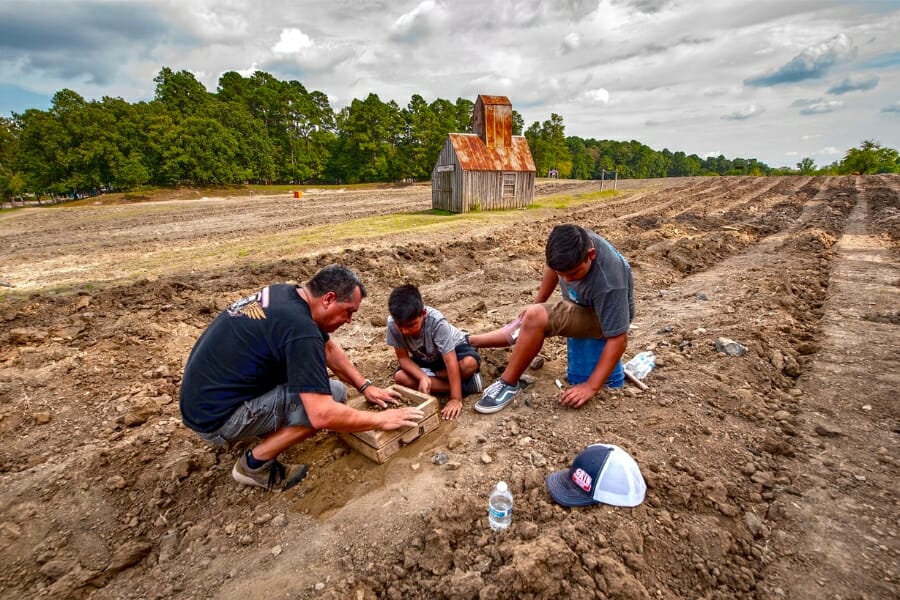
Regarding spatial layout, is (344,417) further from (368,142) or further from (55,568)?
(368,142)

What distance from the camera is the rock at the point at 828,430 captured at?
319 centimetres

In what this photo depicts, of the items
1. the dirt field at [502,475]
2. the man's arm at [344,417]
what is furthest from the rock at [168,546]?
the man's arm at [344,417]

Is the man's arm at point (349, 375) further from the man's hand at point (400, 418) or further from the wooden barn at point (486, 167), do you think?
the wooden barn at point (486, 167)

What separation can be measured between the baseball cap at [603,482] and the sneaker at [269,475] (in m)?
1.87

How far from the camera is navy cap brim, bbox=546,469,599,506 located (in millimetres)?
2528

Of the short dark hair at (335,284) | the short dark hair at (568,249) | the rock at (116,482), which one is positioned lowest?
the rock at (116,482)

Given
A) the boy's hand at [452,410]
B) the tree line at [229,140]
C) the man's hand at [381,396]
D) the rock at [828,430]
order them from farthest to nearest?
1. the tree line at [229,140]
2. the boy's hand at [452,410]
3. the man's hand at [381,396]
4. the rock at [828,430]

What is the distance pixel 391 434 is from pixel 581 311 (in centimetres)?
185

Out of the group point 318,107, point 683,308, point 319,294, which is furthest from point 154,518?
point 318,107

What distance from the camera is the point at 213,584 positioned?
7.84 ft

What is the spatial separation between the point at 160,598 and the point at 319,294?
1.95 meters

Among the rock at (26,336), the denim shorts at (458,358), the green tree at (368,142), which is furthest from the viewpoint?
the green tree at (368,142)

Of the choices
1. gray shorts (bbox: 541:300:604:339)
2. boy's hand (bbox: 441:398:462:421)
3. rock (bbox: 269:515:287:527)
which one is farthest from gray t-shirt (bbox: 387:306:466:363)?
rock (bbox: 269:515:287:527)

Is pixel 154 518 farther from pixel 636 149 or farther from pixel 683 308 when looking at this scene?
pixel 636 149
